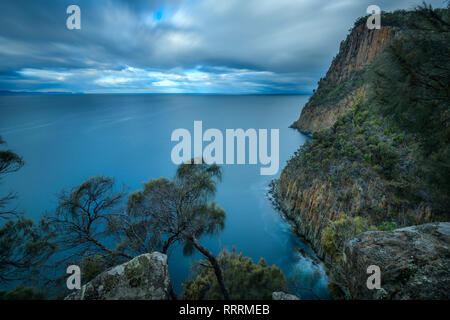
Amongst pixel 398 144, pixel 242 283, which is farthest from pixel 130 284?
pixel 398 144

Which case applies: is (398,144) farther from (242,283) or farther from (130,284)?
(130,284)

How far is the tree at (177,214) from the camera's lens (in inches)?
217

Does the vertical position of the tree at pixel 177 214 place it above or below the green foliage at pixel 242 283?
above

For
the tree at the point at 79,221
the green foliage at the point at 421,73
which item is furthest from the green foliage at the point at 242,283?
the green foliage at the point at 421,73

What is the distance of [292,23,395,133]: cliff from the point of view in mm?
27922

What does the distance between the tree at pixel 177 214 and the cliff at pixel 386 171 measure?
3.93m

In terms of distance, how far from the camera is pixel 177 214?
18.2 ft

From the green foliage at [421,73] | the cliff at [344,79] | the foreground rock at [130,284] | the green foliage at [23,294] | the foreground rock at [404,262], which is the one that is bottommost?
the green foliage at [23,294]

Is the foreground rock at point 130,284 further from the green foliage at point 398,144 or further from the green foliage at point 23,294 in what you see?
the green foliage at point 398,144

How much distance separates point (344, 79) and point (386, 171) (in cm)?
3115

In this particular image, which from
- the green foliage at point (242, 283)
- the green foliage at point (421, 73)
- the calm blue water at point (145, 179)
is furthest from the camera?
the calm blue water at point (145, 179)

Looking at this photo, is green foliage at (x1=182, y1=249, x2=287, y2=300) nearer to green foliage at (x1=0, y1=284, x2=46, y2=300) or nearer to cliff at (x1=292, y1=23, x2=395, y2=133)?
green foliage at (x1=0, y1=284, x2=46, y2=300)

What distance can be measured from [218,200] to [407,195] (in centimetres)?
1260

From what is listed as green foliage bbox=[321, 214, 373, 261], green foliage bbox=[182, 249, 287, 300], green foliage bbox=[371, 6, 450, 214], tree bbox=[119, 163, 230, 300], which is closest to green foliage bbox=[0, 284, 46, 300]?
tree bbox=[119, 163, 230, 300]
